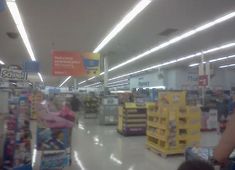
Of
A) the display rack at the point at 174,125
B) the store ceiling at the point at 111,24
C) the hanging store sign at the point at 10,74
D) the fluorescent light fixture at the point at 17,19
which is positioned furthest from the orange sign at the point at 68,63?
the display rack at the point at 174,125

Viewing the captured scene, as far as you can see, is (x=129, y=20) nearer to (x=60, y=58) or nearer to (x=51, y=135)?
(x=60, y=58)

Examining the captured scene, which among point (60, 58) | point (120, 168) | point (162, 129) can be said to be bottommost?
point (120, 168)

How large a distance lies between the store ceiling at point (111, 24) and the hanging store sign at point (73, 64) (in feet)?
2.73

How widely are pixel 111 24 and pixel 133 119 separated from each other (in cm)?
360

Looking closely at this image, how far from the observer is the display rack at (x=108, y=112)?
542 inches

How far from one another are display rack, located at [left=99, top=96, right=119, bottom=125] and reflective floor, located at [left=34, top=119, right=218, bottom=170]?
3823mm

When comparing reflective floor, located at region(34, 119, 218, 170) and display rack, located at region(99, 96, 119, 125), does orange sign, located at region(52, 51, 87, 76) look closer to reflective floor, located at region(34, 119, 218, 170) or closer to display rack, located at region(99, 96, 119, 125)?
display rack, located at region(99, 96, 119, 125)

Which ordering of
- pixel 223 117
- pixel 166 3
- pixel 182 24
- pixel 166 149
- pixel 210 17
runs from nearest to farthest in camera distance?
pixel 166 149
pixel 166 3
pixel 210 17
pixel 182 24
pixel 223 117

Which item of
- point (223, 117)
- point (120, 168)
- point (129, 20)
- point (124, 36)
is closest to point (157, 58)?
point (124, 36)

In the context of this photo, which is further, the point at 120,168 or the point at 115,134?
the point at 115,134

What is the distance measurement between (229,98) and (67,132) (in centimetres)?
992

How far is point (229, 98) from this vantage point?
43.1 ft

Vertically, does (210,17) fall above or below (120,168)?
above

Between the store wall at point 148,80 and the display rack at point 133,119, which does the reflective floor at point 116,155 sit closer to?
the display rack at point 133,119
